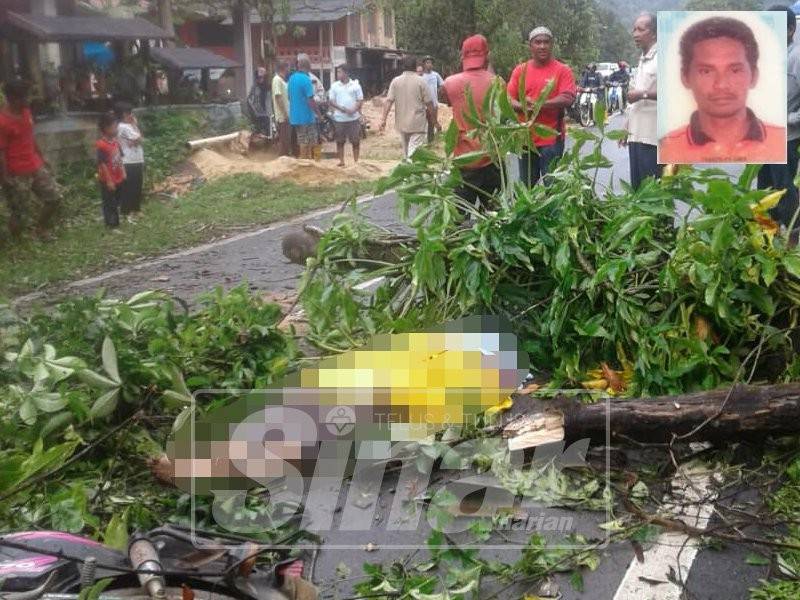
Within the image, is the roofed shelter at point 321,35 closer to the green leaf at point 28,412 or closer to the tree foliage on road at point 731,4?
the tree foliage on road at point 731,4

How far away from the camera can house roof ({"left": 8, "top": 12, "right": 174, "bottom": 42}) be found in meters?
5.38

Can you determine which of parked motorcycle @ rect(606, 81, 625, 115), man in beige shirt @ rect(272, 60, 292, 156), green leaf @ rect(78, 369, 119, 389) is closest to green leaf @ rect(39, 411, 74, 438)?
green leaf @ rect(78, 369, 119, 389)

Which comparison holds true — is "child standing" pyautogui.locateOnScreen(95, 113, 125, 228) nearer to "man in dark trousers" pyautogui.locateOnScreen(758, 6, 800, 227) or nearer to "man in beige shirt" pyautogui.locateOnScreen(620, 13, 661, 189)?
"man in beige shirt" pyautogui.locateOnScreen(620, 13, 661, 189)

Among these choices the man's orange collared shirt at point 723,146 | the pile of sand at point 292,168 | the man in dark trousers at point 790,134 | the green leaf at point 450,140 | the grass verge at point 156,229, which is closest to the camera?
the green leaf at point 450,140

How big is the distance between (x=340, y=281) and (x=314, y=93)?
8.01m

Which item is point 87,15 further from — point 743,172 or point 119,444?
point 743,172

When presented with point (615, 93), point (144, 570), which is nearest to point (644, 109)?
point (144, 570)

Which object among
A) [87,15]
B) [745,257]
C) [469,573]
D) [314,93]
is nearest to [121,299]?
[87,15]

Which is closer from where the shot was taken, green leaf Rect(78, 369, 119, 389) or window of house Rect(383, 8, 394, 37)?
green leaf Rect(78, 369, 119, 389)

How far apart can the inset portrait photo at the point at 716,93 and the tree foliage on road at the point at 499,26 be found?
14.2 feet

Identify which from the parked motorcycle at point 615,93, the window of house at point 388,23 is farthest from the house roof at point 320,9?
the parked motorcycle at point 615,93

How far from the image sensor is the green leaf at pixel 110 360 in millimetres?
3869

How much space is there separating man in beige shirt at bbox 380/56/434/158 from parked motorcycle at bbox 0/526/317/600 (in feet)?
30.8

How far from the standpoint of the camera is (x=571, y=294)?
4.43 metres
